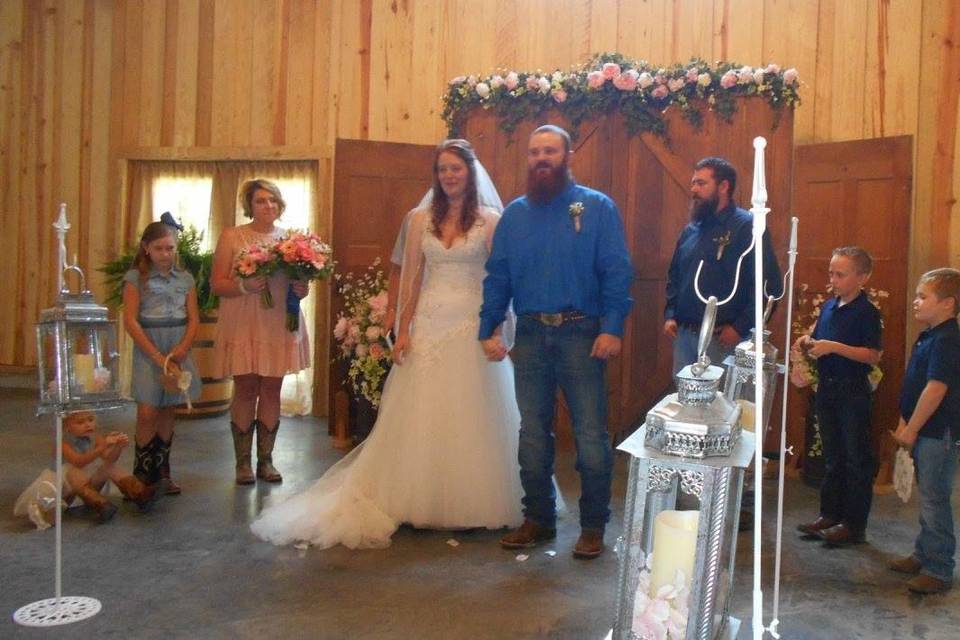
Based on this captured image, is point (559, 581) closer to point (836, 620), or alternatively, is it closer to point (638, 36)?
point (836, 620)

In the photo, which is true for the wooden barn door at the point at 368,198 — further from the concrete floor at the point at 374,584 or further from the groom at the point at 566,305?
the groom at the point at 566,305

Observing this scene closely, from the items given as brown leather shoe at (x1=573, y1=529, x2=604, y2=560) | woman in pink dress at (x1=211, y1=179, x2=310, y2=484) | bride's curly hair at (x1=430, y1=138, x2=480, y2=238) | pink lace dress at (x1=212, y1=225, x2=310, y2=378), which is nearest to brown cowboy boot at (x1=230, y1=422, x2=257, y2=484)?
woman in pink dress at (x1=211, y1=179, x2=310, y2=484)

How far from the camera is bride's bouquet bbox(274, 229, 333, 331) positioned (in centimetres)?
432

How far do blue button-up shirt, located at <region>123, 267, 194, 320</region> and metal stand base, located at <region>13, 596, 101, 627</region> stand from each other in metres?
1.57

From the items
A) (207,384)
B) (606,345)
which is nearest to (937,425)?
(606,345)

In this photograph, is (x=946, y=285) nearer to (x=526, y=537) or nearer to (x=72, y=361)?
(x=526, y=537)

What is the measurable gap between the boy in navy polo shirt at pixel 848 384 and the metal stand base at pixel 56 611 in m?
2.74

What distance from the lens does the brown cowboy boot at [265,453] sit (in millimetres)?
4586

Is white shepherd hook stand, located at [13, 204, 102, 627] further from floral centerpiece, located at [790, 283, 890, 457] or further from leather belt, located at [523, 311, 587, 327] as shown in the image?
floral centerpiece, located at [790, 283, 890, 457]

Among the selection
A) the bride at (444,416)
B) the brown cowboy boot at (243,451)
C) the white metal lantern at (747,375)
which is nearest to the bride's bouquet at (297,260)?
the brown cowboy boot at (243,451)

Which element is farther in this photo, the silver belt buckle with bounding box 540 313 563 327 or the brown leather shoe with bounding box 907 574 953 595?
the silver belt buckle with bounding box 540 313 563 327

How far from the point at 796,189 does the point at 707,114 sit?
67 centimetres

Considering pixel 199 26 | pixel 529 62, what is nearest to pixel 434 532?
pixel 529 62

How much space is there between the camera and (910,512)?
14.0ft
